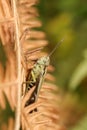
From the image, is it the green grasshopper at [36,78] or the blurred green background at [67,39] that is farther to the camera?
the blurred green background at [67,39]

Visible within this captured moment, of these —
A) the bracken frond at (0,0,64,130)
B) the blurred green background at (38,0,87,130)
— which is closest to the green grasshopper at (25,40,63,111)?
the bracken frond at (0,0,64,130)

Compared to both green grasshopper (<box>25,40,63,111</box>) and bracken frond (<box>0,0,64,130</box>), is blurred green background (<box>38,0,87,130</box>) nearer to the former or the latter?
green grasshopper (<box>25,40,63,111</box>)

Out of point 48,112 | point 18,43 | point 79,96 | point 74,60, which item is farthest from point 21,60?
point 74,60

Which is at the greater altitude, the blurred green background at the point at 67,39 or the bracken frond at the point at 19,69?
the blurred green background at the point at 67,39

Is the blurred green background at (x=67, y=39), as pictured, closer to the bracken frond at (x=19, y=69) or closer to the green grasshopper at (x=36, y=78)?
the green grasshopper at (x=36, y=78)

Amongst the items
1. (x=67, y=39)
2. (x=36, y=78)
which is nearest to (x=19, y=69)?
(x=36, y=78)

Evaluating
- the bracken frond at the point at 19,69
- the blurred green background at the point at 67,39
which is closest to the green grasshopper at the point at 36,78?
the bracken frond at the point at 19,69

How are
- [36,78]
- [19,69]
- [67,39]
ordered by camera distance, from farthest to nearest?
1. [67,39]
2. [36,78]
3. [19,69]

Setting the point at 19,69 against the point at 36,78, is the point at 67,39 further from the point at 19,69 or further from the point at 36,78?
the point at 19,69

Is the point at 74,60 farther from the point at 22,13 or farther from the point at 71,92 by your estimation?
the point at 22,13
